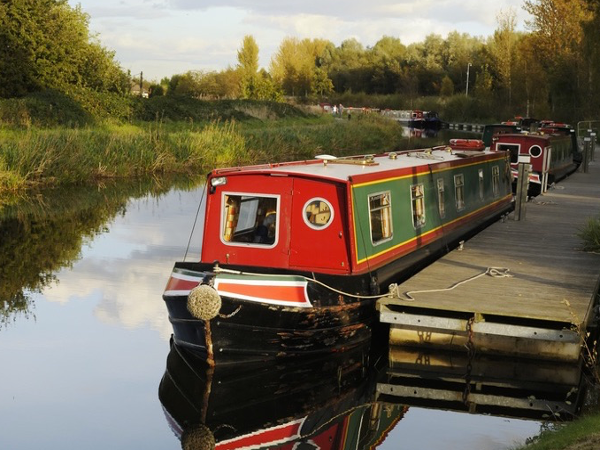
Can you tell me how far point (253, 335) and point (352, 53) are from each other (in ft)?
357

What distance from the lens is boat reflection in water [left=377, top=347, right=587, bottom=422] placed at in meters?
10.4

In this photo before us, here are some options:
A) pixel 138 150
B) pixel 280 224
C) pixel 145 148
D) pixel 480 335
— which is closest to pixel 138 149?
pixel 138 150

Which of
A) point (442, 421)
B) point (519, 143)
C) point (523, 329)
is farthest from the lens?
point (519, 143)

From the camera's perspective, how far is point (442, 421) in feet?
32.8

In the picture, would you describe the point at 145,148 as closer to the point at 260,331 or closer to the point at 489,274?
the point at 489,274

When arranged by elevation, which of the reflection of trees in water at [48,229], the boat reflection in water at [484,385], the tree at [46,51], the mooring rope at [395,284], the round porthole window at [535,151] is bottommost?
the boat reflection in water at [484,385]

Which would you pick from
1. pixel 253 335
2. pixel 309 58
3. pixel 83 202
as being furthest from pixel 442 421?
pixel 309 58

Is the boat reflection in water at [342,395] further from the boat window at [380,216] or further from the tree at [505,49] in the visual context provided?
the tree at [505,49]

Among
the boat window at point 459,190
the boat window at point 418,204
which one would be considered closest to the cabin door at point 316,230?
the boat window at point 418,204

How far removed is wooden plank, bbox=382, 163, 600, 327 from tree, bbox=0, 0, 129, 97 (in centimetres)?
2764

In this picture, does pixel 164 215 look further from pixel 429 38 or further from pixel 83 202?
pixel 429 38

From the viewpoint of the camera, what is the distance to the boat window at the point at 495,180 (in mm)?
20391

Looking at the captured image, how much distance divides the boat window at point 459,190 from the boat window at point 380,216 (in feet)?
13.1

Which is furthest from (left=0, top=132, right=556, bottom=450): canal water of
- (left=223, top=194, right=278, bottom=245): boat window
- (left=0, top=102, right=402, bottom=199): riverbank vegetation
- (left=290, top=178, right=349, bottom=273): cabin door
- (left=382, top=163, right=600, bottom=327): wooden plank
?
(left=0, top=102, right=402, bottom=199): riverbank vegetation
